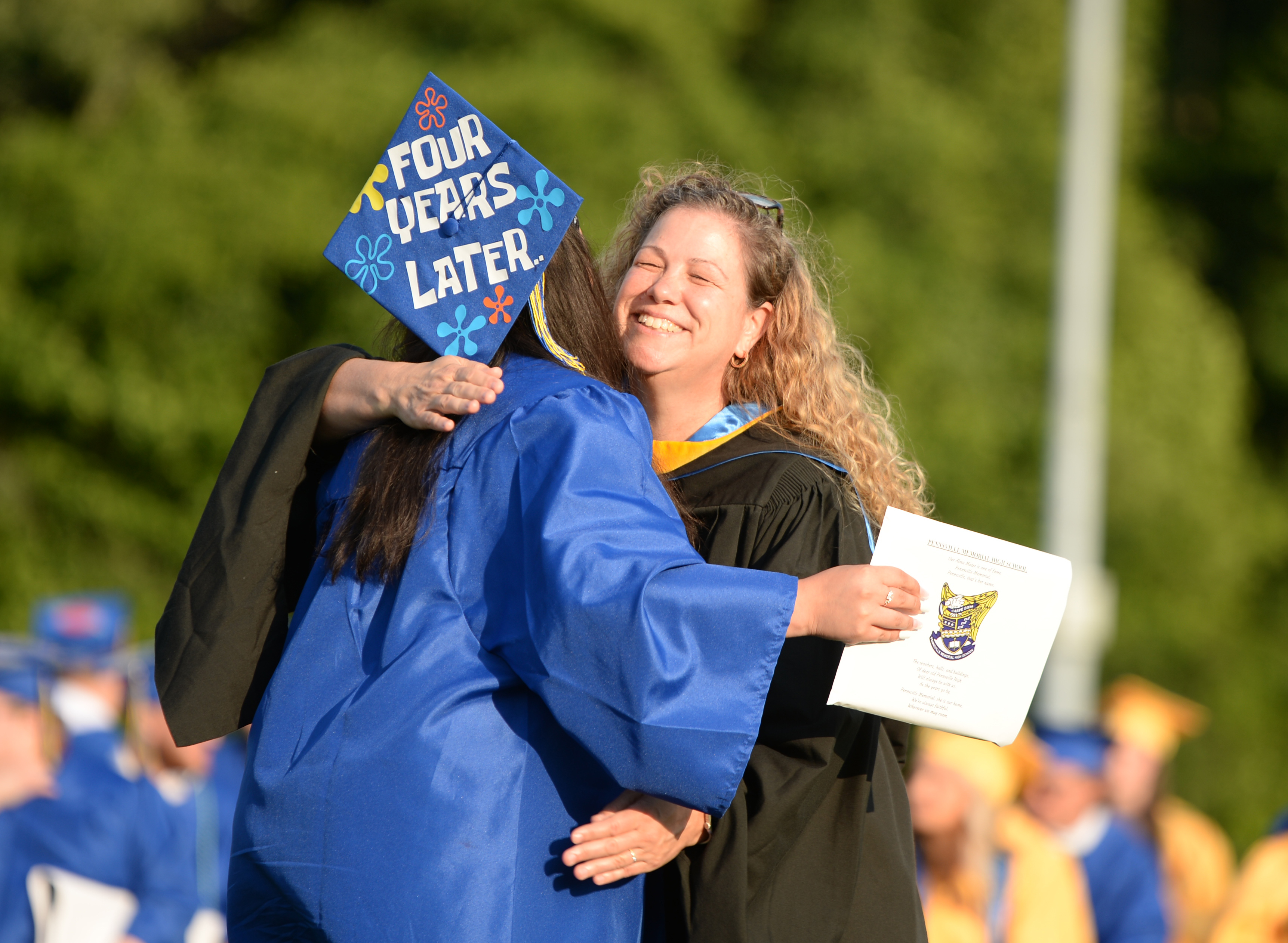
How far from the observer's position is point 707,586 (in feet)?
6.91

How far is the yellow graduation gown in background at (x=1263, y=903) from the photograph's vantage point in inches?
213

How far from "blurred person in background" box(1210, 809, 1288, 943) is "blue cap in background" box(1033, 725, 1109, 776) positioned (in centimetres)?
99

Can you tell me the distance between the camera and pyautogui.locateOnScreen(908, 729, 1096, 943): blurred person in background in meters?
5.33

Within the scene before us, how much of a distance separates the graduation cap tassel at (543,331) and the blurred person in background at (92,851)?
273cm

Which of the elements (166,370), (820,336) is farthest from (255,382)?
(820,336)

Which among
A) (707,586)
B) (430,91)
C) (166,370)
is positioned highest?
(430,91)

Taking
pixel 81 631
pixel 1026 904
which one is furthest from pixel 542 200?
pixel 81 631

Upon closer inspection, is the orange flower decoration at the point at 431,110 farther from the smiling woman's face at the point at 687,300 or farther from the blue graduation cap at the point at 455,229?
the smiling woman's face at the point at 687,300

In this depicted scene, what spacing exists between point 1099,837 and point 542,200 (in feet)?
16.7

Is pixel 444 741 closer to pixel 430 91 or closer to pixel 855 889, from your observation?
pixel 855 889

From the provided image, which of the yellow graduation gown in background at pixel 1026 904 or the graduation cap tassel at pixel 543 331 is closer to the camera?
the graduation cap tassel at pixel 543 331

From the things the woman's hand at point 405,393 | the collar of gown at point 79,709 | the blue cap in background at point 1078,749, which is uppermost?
the woman's hand at point 405,393

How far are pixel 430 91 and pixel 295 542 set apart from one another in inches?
31.7

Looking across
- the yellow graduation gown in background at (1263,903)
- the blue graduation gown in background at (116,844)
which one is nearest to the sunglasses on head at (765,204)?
the blue graduation gown in background at (116,844)
